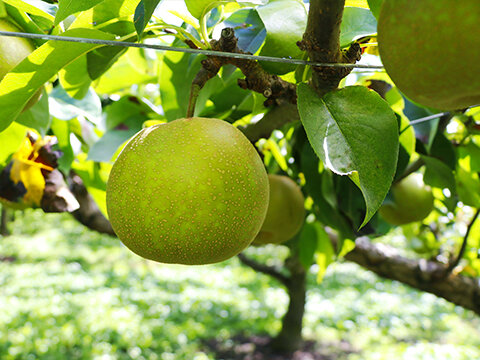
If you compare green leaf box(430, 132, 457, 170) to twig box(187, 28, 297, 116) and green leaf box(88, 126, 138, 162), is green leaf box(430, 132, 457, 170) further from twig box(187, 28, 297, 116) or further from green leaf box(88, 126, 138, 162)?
green leaf box(88, 126, 138, 162)

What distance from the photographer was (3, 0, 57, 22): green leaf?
61 cm

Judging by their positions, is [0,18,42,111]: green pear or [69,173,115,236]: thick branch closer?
[0,18,42,111]: green pear

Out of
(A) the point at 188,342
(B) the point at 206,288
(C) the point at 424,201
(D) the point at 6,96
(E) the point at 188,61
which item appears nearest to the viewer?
(D) the point at 6,96

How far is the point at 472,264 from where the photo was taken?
5.93 feet

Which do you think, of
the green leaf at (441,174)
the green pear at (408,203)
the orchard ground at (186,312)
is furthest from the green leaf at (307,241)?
the orchard ground at (186,312)

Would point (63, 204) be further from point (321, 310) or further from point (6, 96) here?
point (321, 310)

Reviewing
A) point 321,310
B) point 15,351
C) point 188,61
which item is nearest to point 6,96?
point 188,61

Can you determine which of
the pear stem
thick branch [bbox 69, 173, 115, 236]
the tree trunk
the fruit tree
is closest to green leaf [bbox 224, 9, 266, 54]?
the fruit tree

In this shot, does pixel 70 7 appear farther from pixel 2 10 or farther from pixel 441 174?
pixel 441 174

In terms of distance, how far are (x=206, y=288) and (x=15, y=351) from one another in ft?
8.87

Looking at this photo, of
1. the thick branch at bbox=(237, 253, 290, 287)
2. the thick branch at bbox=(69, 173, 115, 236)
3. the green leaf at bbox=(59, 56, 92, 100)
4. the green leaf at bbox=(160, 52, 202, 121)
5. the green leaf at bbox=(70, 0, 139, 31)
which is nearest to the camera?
the green leaf at bbox=(70, 0, 139, 31)

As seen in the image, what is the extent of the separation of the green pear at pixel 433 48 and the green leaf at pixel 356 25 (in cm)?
29

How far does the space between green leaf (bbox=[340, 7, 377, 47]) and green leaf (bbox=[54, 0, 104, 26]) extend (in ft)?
1.15

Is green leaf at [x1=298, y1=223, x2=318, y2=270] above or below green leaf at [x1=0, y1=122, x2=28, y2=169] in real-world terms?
below
